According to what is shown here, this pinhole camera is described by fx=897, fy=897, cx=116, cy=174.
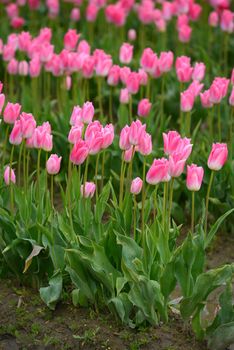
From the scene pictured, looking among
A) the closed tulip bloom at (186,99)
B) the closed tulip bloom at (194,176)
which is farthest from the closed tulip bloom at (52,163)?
the closed tulip bloom at (186,99)

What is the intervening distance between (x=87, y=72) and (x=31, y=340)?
1.99 meters

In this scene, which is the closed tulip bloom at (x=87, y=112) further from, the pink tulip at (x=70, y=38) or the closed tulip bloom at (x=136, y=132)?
the pink tulip at (x=70, y=38)

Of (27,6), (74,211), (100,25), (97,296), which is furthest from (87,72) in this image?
(27,6)

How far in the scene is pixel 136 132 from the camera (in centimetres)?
400

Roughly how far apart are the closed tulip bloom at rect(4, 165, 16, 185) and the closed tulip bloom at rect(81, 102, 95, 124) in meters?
→ 0.43

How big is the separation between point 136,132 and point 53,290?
0.82 m

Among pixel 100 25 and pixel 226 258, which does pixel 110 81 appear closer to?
pixel 226 258

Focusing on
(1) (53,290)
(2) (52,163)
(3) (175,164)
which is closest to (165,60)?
(2) (52,163)

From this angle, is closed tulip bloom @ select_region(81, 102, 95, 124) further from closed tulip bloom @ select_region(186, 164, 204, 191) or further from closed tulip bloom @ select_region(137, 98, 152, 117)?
closed tulip bloom @ select_region(137, 98, 152, 117)

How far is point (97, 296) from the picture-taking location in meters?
4.17

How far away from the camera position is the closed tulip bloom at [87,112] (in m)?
4.33

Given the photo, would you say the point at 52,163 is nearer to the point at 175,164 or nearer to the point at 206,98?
the point at 175,164

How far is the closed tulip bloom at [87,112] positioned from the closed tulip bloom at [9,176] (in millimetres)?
430

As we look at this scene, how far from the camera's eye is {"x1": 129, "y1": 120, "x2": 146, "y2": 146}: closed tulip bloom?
3982 millimetres
